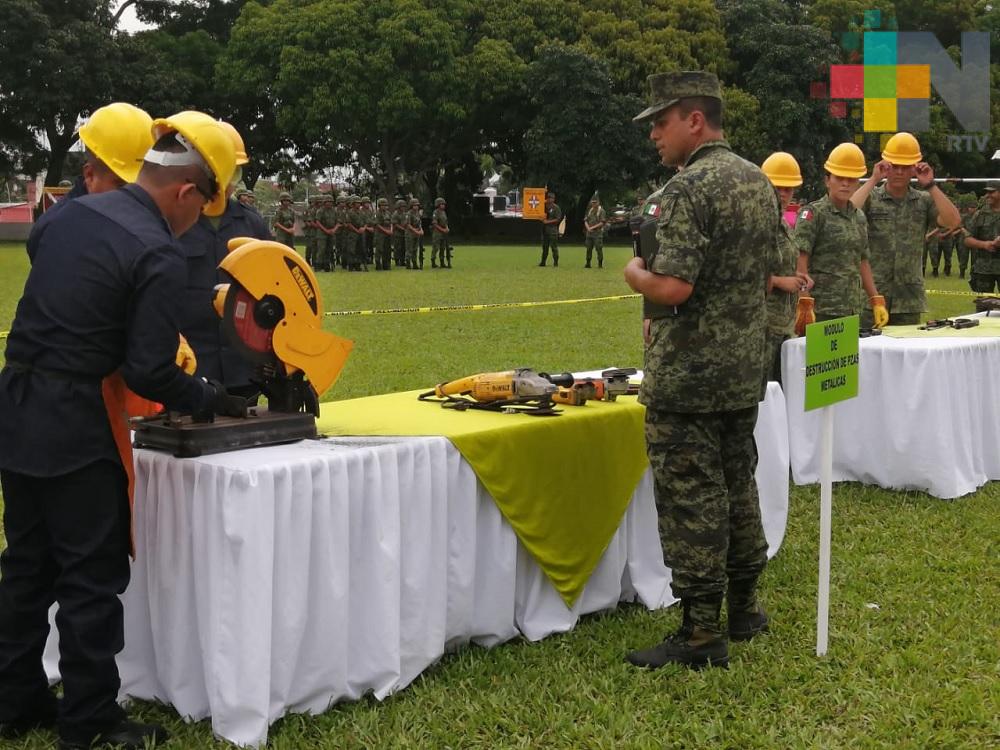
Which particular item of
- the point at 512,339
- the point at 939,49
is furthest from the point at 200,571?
the point at 939,49

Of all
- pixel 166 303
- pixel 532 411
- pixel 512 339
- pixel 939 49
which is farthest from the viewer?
pixel 939 49

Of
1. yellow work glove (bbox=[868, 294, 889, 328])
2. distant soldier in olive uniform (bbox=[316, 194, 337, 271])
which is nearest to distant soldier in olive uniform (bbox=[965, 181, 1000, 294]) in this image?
yellow work glove (bbox=[868, 294, 889, 328])

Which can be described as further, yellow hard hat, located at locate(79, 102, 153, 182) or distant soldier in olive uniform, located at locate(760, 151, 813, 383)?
distant soldier in olive uniform, located at locate(760, 151, 813, 383)

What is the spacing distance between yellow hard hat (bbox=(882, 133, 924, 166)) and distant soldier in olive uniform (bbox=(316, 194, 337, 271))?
745 inches

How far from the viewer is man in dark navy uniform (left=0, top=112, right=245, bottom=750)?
9.82 feet

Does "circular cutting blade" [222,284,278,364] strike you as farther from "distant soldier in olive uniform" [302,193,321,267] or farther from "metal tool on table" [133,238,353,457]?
"distant soldier in olive uniform" [302,193,321,267]

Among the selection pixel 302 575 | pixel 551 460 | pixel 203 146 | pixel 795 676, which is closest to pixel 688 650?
pixel 795 676

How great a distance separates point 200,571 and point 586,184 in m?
40.7

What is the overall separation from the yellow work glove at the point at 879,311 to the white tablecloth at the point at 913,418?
18.4 inches

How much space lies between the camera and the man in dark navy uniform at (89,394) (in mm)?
2994

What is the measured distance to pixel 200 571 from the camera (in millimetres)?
3350

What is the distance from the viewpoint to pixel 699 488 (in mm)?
3814

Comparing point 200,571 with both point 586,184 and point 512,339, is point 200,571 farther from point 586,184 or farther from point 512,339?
point 586,184

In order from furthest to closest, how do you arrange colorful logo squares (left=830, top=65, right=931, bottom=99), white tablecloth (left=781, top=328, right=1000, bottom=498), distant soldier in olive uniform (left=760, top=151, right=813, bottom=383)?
colorful logo squares (left=830, top=65, right=931, bottom=99) → white tablecloth (left=781, top=328, right=1000, bottom=498) → distant soldier in olive uniform (left=760, top=151, right=813, bottom=383)
